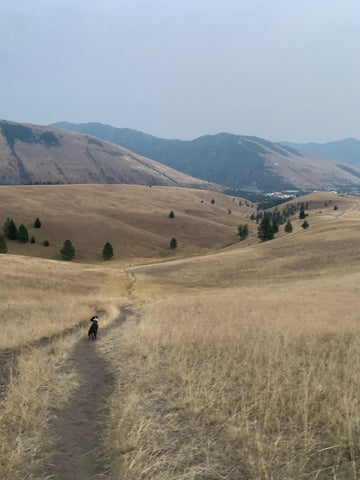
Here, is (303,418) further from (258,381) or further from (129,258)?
(129,258)

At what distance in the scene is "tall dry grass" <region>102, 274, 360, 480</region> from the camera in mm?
5125

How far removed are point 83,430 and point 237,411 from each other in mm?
3210

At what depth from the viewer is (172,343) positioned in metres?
12.0

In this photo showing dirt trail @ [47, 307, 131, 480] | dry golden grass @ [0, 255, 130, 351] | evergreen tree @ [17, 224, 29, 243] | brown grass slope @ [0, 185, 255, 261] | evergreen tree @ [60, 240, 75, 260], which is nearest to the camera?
dirt trail @ [47, 307, 131, 480]

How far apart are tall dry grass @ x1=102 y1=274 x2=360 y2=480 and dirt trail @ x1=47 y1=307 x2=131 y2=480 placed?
337 mm

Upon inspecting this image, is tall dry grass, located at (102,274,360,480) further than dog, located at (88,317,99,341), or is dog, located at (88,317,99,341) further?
dog, located at (88,317,99,341)

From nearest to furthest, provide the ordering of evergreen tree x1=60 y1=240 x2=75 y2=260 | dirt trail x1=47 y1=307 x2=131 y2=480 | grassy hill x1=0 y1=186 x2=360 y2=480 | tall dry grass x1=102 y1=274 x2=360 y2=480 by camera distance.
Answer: tall dry grass x1=102 y1=274 x2=360 y2=480 < grassy hill x1=0 y1=186 x2=360 y2=480 < dirt trail x1=47 y1=307 x2=131 y2=480 < evergreen tree x1=60 y1=240 x2=75 y2=260

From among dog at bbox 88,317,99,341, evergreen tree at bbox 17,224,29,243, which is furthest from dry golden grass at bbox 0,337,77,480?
evergreen tree at bbox 17,224,29,243

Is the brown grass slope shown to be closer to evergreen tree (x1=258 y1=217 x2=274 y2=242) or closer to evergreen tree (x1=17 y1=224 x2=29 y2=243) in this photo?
evergreen tree (x1=17 y1=224 x2=29 y2=243)

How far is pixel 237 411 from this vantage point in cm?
684

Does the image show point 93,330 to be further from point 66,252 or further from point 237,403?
point 66,252

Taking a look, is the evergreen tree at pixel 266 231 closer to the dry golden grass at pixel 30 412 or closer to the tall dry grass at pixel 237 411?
the tall dry grass at pixel 237 411

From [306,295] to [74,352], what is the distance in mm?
21910

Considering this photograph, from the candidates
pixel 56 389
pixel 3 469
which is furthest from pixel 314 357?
pixel 3 469
